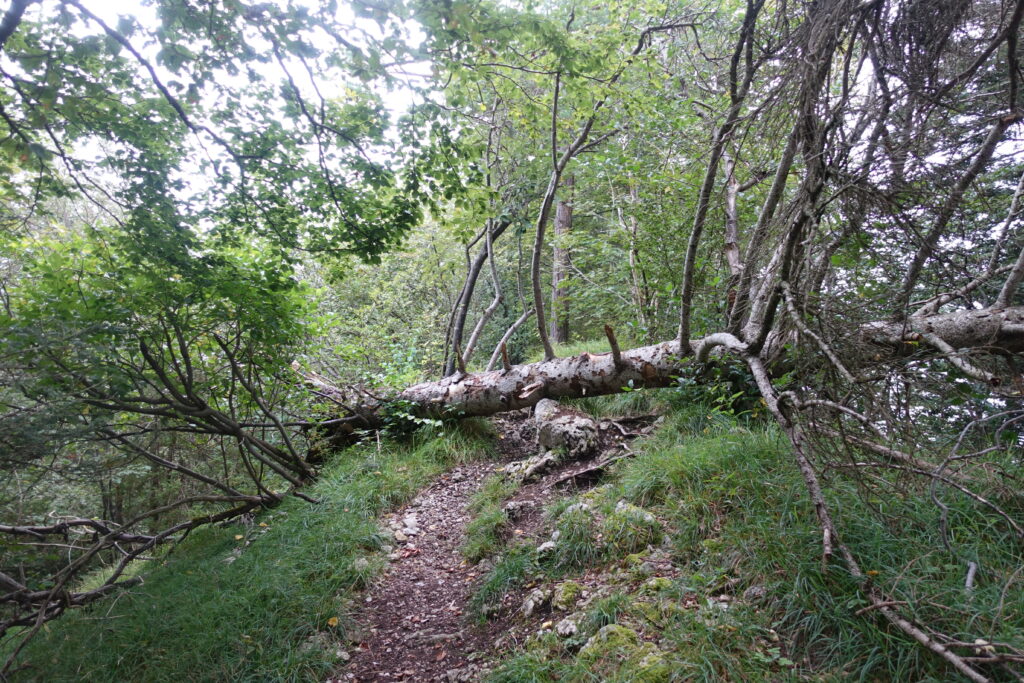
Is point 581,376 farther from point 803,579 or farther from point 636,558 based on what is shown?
point 803,579

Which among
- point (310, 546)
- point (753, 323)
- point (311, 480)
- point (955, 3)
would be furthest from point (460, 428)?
point (955, 3)

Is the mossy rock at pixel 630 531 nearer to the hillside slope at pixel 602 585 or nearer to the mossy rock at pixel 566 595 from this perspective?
the hillside slope at pixel 602 585

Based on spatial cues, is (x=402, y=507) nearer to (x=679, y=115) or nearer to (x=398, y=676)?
(x=398, y=676)

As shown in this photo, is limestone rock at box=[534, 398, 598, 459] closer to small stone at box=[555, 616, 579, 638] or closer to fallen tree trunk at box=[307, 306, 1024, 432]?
fallen tree trunk at box=[307, 306, 1024, 432]

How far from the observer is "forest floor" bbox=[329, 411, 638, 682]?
2.89 metres

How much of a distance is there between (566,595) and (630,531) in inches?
21.5

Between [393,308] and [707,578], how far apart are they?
10.5m

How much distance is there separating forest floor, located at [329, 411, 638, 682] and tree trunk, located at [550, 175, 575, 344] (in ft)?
12.3

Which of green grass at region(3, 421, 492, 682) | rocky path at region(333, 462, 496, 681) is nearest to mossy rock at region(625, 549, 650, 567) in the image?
rocky path at region(333, 462, 496, 681)

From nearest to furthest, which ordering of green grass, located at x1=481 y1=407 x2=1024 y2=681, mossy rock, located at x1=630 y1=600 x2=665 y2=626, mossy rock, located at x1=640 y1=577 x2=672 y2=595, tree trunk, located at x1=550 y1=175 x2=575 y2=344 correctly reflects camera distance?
green grass, located at x1=481 y1=407 x2=1024 y2=681, mossy rock, located at x1=630 y1=600 x2=665 y2=626, mossy rock, located at x1=640 y1=577 x2=672 y2=595, tree trunk, located at x1=550 y1=175 x2=575 y2=344

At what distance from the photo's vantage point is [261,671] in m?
2.83

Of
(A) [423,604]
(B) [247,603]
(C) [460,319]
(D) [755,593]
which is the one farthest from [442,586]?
(C) [460,319]

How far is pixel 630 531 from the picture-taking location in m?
3.05

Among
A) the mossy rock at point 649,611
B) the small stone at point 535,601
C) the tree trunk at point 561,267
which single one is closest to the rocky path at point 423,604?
the small stone at point 535,601
